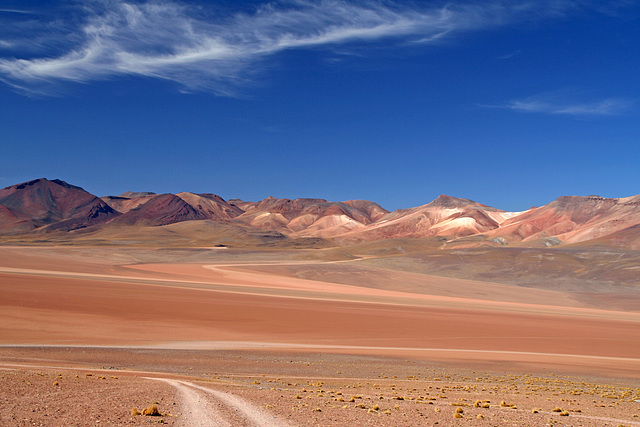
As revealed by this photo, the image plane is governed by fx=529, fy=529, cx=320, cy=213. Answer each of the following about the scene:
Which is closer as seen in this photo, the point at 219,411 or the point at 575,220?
the point at 219,411

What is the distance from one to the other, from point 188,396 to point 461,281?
7216 cm

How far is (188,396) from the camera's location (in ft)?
37.0

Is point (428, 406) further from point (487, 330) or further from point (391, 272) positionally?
point (391, 272)

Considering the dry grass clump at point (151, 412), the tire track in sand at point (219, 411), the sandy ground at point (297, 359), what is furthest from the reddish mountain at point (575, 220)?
the dry grass clump at point (151, 412)

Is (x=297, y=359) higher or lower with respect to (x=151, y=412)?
lower

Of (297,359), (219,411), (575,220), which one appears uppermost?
(575,220)

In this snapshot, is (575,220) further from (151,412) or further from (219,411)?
(151,412)

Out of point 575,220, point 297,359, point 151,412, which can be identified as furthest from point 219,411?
point 575,220

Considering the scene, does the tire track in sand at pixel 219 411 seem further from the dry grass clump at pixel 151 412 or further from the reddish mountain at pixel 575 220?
the reddish mountain at pixel 575 220

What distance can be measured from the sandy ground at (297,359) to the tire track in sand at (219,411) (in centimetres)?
5

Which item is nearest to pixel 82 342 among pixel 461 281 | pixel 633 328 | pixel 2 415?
pixel 2 415

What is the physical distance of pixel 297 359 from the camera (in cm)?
2183

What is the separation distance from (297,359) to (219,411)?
12.2 m

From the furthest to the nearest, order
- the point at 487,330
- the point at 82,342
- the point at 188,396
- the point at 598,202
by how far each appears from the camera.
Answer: the point at 598,202
the point at 487,330
the point at 82,342
the point at 188,396
